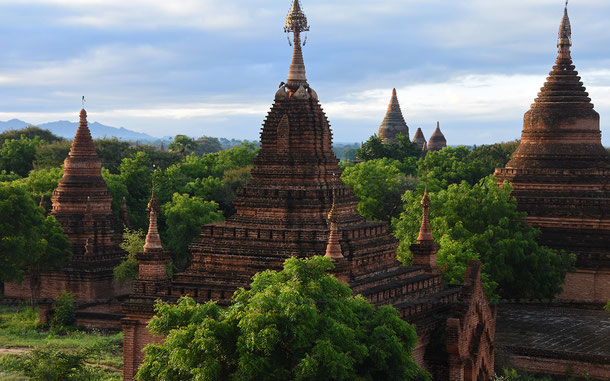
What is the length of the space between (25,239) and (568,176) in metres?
24.6

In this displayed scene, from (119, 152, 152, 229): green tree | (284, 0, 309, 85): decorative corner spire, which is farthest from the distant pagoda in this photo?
(284, 0, 309, 85): decorative corner spire

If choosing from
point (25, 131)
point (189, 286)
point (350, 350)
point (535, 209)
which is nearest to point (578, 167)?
point (535, 209)

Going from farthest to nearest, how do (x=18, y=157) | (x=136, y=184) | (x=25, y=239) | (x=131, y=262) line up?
(x=18, y=157) → (x=136, y=184) → (x=131, y=262) → (x=25, y=239)

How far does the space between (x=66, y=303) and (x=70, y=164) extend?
363 inches

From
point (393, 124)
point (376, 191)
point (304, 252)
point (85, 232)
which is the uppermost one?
point (393, 124)

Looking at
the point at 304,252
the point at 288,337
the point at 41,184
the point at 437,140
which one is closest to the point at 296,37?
the point at 304,252

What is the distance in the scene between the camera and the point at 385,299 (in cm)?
2820

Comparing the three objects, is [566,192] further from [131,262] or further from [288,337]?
[288,337]

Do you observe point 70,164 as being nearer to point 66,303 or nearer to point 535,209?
point 66,303

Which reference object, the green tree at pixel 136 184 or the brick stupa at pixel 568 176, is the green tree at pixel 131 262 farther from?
the brick stupa at pixel 568 176

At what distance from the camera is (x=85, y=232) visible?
155 feet

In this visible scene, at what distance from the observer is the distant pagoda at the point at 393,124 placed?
109062 millimetres

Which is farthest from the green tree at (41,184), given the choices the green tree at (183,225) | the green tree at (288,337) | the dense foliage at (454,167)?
the green tree at (288,337)

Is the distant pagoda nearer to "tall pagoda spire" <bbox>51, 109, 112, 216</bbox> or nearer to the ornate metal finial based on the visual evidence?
"tall pagoda spire" <bbox>51, 109, 112, 216</bbox>
